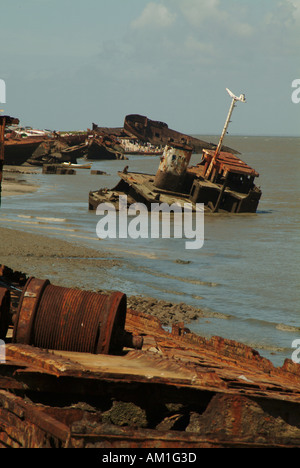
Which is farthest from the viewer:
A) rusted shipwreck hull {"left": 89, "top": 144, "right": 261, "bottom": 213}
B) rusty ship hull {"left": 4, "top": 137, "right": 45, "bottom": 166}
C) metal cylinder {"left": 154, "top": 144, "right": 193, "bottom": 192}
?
rusty ship hull {"left": 4, "top": 137, "right": 45, "bottom": 166}

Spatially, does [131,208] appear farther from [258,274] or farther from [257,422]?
[257,422]

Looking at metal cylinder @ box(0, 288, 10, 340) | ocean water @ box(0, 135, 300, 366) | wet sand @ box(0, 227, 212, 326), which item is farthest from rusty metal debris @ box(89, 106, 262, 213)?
metal cylinder @ box(0, 288, 10, 340)

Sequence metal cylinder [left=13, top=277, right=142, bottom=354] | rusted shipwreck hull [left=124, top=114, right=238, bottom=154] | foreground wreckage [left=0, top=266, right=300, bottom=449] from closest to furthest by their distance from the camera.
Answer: foreground wreckage [left=0, top=266, right=300, bottom=449]
metal cylinder [left=13, top=277, right=142, bottom=354]
rusted shipwreck hull [left=124, top=114, right=238, bottom=154]

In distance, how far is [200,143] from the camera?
9419 cm

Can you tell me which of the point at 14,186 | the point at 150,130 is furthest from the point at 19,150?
the point at 150,130

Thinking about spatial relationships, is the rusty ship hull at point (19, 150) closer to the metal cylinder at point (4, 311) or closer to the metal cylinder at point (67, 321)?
the metal cylinder at point (4, 311)

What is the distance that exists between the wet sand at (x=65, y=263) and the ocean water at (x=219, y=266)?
1.24ft

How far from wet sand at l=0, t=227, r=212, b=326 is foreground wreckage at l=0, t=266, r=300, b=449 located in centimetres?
526

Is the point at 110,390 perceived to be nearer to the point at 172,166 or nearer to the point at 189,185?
the point at 172,166

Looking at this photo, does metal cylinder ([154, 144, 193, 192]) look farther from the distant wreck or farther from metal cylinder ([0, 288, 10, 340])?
metal cylinder ([0, 288, 10, 340])

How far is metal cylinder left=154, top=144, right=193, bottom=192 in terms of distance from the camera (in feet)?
93.4

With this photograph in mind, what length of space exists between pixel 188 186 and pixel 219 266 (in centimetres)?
1313

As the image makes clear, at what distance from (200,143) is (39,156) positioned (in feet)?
139

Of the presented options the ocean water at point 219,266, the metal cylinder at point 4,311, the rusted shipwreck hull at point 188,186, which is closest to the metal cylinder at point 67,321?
the metal cylinder at point 4,311
